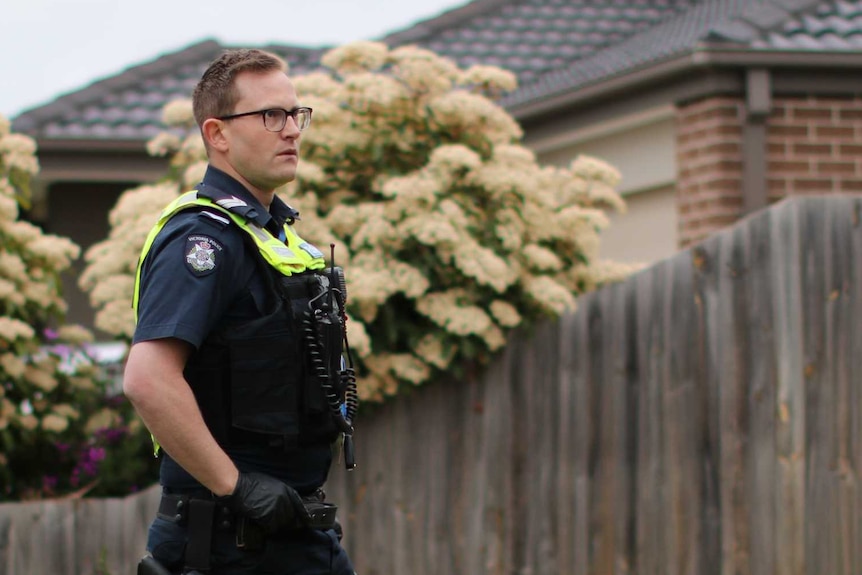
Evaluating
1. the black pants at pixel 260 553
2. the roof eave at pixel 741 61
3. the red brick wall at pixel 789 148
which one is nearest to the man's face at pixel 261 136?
the black pants at pixel 260 553

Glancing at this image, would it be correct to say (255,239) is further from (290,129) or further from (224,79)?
(224,79)

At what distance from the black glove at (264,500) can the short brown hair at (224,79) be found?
3.16ft

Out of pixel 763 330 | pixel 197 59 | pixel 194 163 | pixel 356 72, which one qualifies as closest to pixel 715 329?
pixel 763 330

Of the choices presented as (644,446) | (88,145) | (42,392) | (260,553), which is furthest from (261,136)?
(88,145)

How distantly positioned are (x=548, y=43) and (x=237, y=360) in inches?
386

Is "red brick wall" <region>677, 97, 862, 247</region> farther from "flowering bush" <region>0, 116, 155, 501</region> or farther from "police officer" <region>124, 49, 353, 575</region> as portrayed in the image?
"police officer" <region>124, 49, 353, 575</region>

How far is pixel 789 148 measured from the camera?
8.34 metres

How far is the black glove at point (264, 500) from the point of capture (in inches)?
119

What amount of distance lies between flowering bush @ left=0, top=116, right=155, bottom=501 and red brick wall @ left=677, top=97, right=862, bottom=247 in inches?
161

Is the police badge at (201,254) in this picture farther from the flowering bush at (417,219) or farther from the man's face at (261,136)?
the flowering bush at (417,219)

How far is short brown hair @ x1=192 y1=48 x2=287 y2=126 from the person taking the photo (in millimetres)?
3262

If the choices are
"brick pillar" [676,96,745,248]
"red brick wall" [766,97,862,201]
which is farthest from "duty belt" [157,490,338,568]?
"red brick wall" [766,97,862,201]

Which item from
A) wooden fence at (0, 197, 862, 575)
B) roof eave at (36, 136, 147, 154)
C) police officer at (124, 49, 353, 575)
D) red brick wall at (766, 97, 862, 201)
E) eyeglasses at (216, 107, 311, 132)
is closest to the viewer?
police officer at (124, 49, 353, 575)

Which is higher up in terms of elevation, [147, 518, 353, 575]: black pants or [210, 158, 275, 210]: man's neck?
[210, 158, 275, 210]: man's neck
